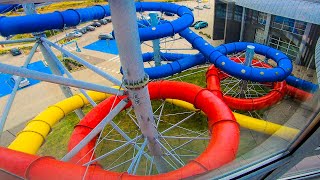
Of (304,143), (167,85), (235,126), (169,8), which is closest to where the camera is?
(304,143)

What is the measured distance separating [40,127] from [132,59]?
563 cm

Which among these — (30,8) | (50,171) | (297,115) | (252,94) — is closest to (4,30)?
(30,8)

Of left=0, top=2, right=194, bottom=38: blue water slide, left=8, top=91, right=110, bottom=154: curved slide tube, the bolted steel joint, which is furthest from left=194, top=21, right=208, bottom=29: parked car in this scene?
the bolted steel joint

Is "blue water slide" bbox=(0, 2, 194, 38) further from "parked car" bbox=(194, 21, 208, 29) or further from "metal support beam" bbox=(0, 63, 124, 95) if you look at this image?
"parked car" bbox=(194, 21, 208, 29)

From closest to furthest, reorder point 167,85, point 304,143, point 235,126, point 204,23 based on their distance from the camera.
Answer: point 304,143 → point 235,126 → point 167,85 → point 204,23

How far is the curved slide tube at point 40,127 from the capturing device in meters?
7.12

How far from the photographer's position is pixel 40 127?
311 inches

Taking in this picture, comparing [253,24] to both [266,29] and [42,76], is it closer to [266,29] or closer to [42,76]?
[266,29]

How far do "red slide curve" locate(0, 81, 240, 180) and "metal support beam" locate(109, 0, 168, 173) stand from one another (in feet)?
4.17

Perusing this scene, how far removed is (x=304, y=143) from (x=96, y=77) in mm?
14829

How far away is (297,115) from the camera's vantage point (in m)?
2.22

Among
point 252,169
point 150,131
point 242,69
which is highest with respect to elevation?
point 252,169

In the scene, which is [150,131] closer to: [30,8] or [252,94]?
[30,8]

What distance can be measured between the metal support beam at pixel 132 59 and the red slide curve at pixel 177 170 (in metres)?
1.27
